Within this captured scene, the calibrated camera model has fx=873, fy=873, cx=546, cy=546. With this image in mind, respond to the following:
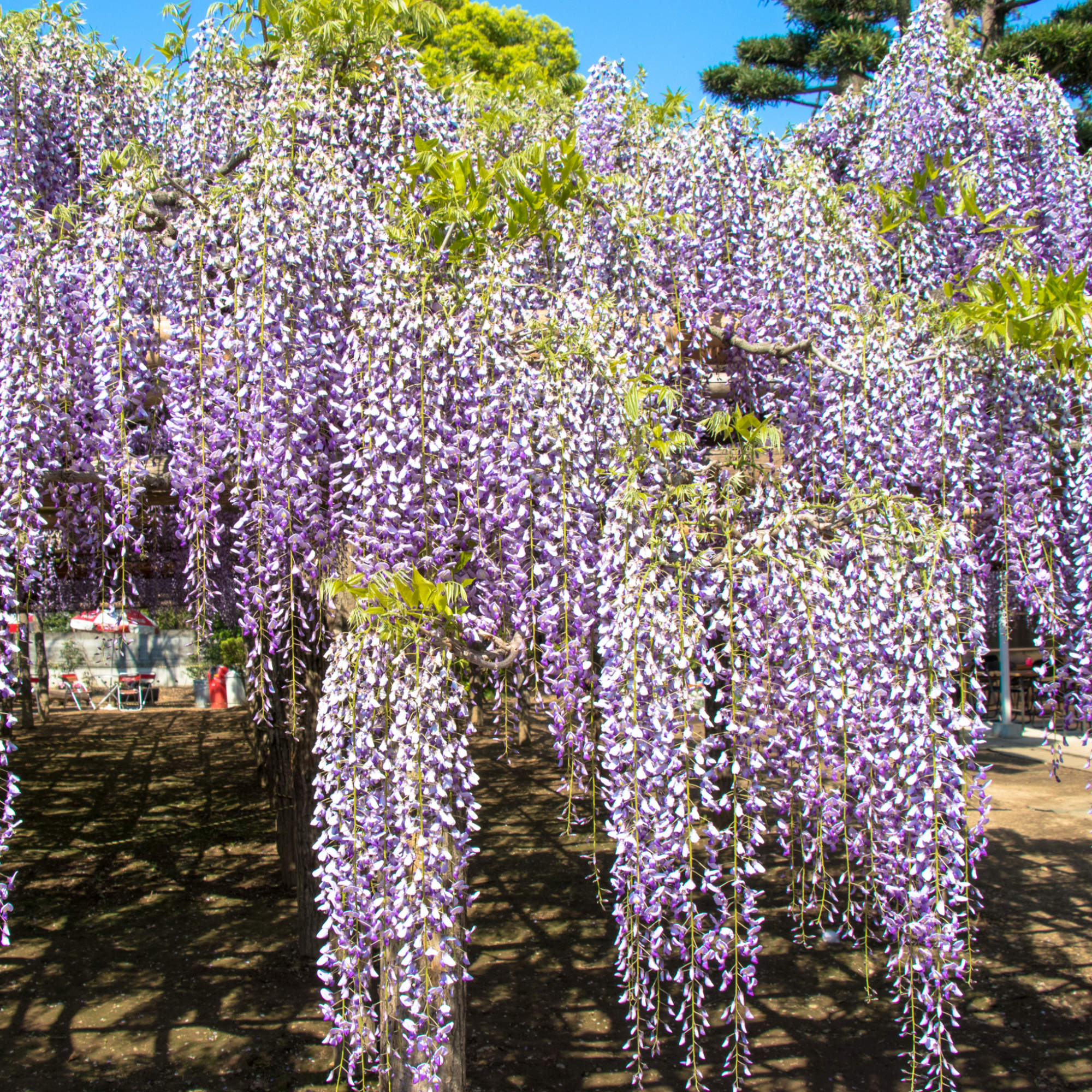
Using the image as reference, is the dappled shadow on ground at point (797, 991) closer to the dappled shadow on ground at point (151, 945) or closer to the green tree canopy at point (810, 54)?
the dappled shadow on ground at point (151, 945)

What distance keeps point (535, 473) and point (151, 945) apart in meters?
5.52

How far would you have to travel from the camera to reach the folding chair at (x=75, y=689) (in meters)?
18.0

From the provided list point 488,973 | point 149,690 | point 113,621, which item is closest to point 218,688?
point 149,690

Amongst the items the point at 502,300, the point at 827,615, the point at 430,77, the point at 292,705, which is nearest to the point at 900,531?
the point at 827,615

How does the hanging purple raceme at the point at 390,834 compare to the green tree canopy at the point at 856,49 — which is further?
the green tree canopy at the point at 856,49

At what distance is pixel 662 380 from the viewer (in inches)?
162

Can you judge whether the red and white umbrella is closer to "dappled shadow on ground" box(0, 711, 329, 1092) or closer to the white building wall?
the white building wall

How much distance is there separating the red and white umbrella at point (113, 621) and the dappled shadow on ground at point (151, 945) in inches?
83.8

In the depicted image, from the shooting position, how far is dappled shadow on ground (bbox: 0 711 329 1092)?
196 inches

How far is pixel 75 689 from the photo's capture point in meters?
18.5

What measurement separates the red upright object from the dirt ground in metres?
8.29

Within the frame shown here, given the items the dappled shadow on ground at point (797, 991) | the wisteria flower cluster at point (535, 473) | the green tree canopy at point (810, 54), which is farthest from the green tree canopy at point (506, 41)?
the dappled shadow on ground at point (797, 991)

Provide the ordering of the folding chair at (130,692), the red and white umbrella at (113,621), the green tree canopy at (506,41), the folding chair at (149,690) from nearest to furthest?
the red and white umbrella at (113,621), the green tree canopy at (506,41), the folding chair at (130,692), the folding chair at (149,690)

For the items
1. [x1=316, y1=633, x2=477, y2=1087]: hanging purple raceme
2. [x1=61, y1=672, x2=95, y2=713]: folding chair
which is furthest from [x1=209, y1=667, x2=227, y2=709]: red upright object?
[x1=316, y1=633, x2=477, y2=1087]: hanging purple raceme
